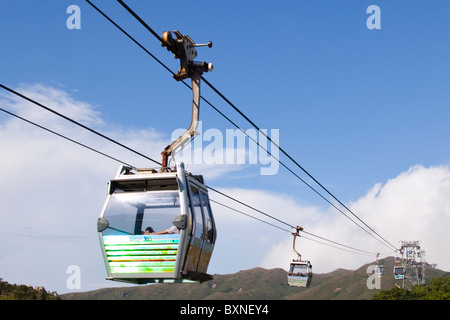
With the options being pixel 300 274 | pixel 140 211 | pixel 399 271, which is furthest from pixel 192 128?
pixel 399 271

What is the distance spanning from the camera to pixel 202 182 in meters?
13.4

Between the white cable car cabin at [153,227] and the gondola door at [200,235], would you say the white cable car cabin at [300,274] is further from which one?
the white cable car cabin at [153,227]

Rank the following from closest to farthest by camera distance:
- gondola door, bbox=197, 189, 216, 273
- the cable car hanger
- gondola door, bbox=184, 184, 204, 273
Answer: gondola door, bbox=184, 184, 204, 273, gondola door, bbox=197, 189, 216, 273, the cable car hanger

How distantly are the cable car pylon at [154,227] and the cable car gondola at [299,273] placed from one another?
2351 cm

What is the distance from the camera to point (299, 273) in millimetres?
35438

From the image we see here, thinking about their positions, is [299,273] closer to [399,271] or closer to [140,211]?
[140,211]

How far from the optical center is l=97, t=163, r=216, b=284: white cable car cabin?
11.3m

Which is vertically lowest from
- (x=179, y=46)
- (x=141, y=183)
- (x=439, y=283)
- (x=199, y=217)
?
(x=439, y=283)

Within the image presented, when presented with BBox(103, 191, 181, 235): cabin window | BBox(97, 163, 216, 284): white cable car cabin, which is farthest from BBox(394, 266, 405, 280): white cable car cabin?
BBox(103, 191, 181, 235): cabin window

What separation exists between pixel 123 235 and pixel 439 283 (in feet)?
452

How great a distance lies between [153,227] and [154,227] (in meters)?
0.03

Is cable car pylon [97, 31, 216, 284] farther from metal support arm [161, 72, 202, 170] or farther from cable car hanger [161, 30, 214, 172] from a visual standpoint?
cable car hanger [161, 30, 214, 172]
